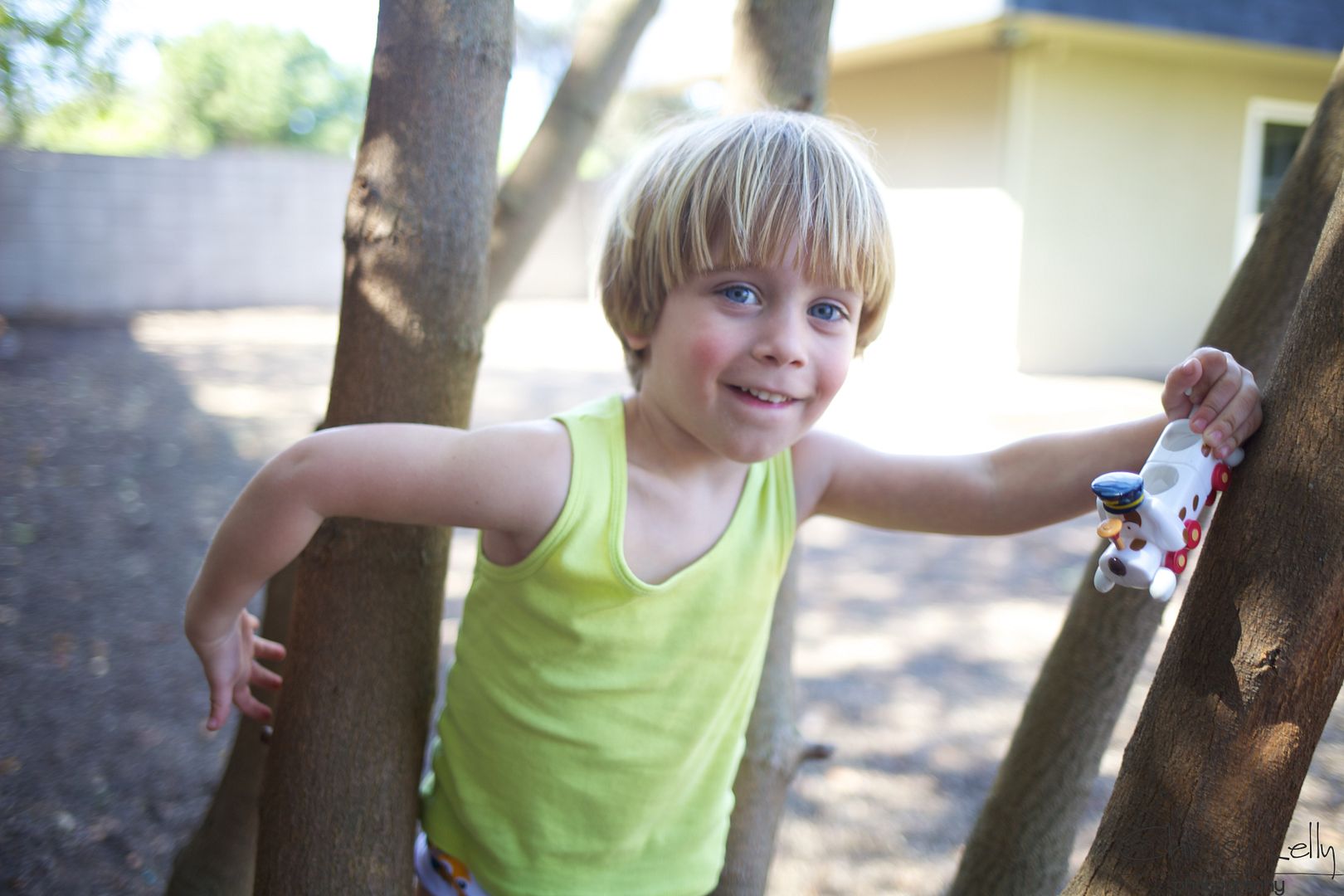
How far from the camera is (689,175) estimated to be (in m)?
1.64

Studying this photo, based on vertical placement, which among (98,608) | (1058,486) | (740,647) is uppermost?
(1058,486)

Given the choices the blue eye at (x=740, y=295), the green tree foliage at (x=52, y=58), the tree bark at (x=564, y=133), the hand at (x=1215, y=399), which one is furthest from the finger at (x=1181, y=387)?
the green tree foliage at (x=52, y=58)

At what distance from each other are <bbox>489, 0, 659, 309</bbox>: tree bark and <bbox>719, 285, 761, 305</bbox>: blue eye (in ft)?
3.61

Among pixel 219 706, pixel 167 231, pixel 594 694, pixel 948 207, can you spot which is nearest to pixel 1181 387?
pixel 594 694

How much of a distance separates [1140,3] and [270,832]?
10.7m

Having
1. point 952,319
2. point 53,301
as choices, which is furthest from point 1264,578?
point 53,301

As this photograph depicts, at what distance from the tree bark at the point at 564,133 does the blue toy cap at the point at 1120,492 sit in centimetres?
173

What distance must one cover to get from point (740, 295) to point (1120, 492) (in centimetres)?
66

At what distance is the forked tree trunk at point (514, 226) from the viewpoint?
2246 mm

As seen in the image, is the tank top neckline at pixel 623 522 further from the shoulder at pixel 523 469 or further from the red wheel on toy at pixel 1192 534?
the red wheel on toy at pixel 1192 534

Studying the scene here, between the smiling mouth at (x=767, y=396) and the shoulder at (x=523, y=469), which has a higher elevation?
the smiling mouth at (x=767, y=396)

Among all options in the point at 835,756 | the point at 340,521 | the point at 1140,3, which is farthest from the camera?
the point at 1140,3

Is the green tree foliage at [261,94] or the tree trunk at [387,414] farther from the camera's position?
the green tree foliage at [261,94]

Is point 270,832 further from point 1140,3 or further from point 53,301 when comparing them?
point 53,301
